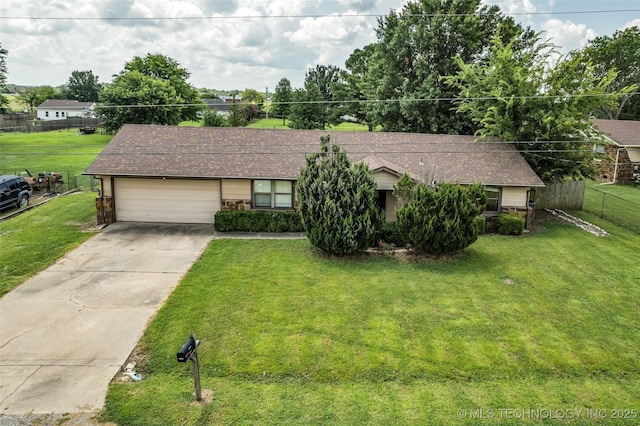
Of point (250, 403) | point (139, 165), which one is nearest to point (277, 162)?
point (139, 165)

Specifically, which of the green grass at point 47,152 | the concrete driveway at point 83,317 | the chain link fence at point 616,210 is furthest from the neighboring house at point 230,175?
the chain link fence at point 616,210

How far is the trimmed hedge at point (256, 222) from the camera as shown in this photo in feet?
60.9

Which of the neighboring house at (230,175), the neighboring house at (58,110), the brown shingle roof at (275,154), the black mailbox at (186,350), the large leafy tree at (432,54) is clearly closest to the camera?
the black mailbox at (186,350)

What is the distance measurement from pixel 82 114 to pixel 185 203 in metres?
80.7

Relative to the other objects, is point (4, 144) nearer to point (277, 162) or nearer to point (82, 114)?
point (277, 162)

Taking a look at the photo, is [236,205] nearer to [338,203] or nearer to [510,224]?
[338,203]

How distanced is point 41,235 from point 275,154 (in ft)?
33.6

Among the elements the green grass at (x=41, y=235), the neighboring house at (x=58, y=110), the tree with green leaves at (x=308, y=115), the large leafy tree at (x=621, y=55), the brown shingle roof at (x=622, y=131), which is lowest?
the green grass at (x=41, y=235)

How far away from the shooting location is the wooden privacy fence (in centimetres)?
2355

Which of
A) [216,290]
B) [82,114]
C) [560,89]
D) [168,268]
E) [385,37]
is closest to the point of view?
[216,290]

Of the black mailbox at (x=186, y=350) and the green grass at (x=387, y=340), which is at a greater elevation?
the black mailbox at (x=186, y=350)

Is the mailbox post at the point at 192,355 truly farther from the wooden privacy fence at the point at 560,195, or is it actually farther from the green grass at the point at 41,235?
the wooden privacy fence at the point at 560,195

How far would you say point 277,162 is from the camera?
20031 millimetres

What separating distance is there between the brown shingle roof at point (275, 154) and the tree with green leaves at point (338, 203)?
136 inches
